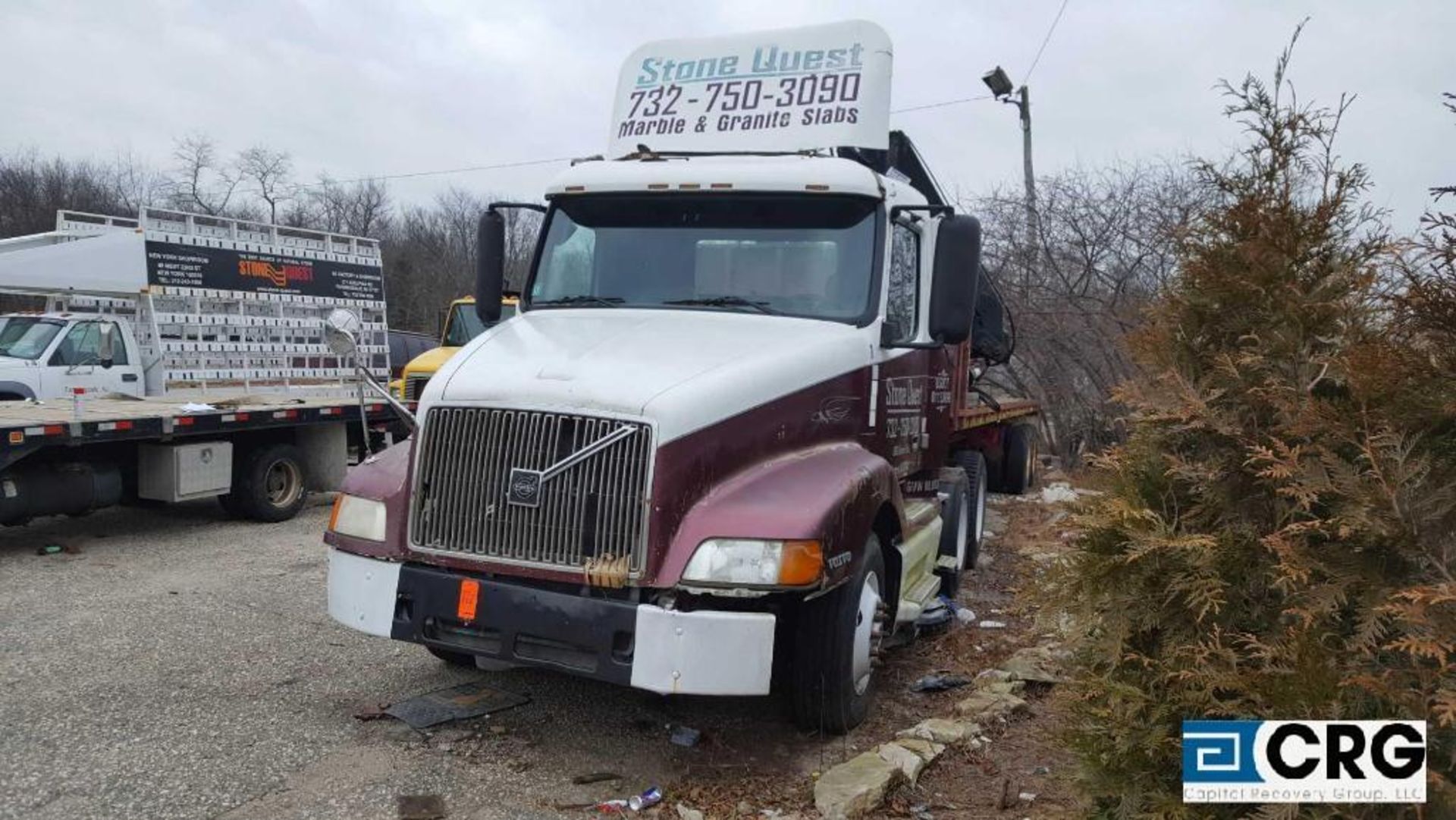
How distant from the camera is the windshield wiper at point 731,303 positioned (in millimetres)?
5004

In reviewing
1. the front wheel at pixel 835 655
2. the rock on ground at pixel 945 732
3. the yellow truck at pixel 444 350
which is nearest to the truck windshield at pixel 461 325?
the yellow truck at pixel 444 350

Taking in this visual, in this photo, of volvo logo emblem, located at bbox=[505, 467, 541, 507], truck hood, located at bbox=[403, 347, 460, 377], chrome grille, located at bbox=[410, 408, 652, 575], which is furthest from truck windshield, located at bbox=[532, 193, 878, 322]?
truck hood, located at bbox=[403, 347, 460, 377]

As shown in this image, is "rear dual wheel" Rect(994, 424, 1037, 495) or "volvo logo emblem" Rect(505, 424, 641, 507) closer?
"volvo logo emblem" Rect(505, 424, 641, 507)

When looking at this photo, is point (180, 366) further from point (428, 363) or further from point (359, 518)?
point (359, 518)

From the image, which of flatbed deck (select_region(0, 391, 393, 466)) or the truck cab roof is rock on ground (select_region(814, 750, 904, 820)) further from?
flatbed deck (select_region(0, 391, 393, 466))

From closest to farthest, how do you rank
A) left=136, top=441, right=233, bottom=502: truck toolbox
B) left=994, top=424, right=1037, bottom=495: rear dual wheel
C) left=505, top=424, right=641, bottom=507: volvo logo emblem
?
left=505, top=424, right=641, bottom=507: volvo logo emblem
left=136, top=441, right=233, bottom=502: truck toolbox
left=994, top=424, right=1037, bottom=495: rear dual wheel

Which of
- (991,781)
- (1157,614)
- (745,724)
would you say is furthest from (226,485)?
(1157,614)

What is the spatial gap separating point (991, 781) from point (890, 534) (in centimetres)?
133

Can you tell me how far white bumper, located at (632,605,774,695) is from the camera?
375 cm

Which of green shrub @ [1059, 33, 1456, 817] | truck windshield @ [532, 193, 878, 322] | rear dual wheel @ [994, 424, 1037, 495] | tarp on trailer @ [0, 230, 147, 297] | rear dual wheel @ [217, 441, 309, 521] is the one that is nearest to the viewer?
green shrub @ [1059, 33, 1456, 817]

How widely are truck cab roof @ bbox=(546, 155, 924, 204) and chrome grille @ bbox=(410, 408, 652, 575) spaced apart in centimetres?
178

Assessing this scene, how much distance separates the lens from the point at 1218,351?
3.06 m

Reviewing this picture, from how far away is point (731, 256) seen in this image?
519 cm

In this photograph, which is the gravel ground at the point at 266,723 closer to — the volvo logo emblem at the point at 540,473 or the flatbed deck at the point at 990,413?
the volvo logo emblem at the point at 540,473
